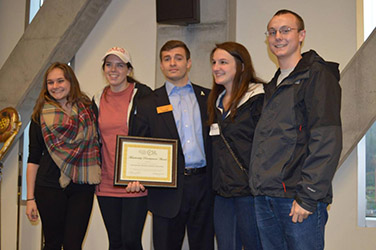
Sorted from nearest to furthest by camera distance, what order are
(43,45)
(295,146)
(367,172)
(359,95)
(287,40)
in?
(295,146)
(287,40)
(359,95)
(367,172)
(43,45)

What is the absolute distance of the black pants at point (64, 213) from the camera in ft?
9.27

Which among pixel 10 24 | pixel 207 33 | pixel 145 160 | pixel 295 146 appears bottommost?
pixel 145 160

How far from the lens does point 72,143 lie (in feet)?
9.55

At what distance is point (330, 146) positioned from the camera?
189 centimetres

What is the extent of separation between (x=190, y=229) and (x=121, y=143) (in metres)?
0.71

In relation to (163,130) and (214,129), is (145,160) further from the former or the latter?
(214,129)

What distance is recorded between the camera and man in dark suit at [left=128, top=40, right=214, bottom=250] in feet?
8.63

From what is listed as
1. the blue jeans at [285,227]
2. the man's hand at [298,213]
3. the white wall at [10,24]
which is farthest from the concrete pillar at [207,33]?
the white wall at [10,24]

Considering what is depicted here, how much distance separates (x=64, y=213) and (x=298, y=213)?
166 cm

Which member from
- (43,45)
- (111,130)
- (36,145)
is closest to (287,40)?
(111,130)

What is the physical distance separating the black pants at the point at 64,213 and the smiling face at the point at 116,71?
75 centimetres

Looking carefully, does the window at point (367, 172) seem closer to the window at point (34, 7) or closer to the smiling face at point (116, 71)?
the smiling face at point (116, 71)

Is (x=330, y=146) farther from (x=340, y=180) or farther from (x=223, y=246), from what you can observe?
(x=340, y=180)

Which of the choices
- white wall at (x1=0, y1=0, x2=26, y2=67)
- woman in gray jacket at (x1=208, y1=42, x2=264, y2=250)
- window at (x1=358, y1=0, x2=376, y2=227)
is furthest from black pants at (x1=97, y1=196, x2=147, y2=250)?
white wall at (x1=0, y1=0, x2=26, y2=67)
